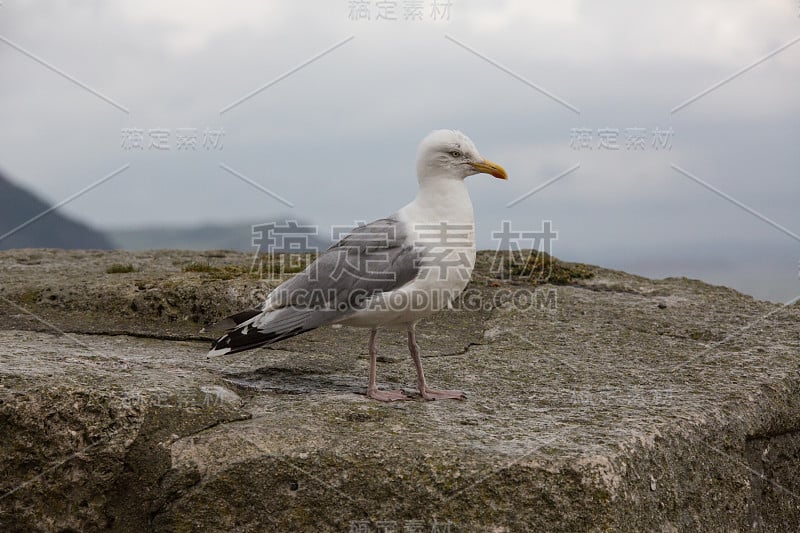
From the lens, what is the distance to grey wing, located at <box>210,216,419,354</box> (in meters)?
6.11

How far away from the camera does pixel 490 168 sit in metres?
6.61

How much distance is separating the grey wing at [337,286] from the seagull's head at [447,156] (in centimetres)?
54

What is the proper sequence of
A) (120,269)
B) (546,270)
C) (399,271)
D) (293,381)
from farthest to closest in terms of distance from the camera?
(546,270)
(120,269)
(293,381)
(399,271)

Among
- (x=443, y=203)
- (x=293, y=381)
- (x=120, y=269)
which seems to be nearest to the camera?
(x=443, y=203)

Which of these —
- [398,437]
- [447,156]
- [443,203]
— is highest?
[447,156]

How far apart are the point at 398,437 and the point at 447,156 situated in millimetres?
2533

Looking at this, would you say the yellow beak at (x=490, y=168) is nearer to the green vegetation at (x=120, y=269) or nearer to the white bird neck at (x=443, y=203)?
the white bird neck at (x=443, y=203)

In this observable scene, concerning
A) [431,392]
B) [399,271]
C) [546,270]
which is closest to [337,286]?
[399,271]

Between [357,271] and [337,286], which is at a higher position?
[357,271]

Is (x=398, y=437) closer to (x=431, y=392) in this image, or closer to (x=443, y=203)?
(x=431, y=392)

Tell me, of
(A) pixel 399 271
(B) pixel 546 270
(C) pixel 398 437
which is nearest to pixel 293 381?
(A) pixel 399 271

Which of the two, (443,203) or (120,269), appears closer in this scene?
(443,203)

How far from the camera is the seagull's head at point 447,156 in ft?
21.3

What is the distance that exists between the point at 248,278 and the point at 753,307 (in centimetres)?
666
